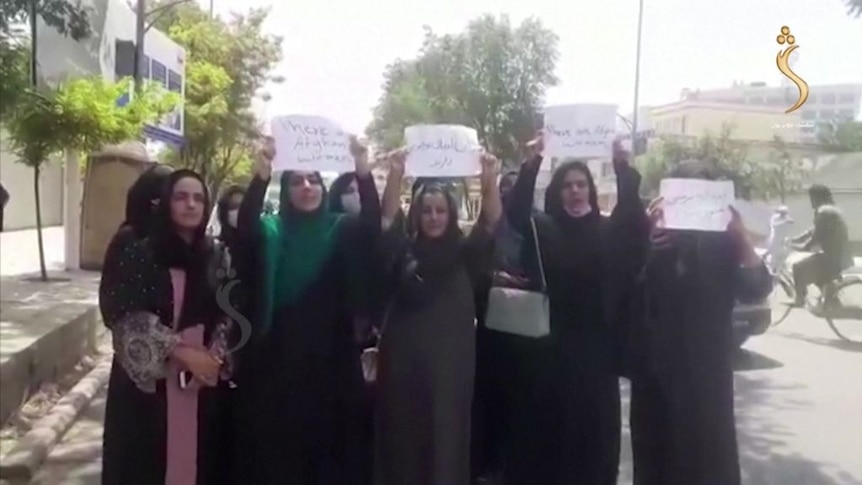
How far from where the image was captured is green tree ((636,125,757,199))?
4223 mm

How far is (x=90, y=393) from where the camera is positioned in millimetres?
7254

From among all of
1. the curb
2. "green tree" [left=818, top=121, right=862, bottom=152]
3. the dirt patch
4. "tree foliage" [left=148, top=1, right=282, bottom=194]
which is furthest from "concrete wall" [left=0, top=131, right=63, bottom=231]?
"green tree" [left=818, top=121, right=862, bottom=152]

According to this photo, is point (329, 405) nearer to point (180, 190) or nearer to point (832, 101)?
point (180, 190)

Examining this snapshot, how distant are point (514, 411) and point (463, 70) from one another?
267 centimetres

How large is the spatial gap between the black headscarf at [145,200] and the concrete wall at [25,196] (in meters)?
20.1

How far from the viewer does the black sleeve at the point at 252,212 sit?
3402 millimetres

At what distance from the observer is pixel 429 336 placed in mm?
3432

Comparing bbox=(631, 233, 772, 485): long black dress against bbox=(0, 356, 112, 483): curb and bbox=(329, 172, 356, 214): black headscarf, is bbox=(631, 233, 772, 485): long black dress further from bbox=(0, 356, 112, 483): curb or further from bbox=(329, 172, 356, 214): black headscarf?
bbox=(0, 356, 112, 483): curb

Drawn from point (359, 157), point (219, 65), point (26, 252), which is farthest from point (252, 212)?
point (26, 252)

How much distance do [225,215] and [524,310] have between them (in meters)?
1.09

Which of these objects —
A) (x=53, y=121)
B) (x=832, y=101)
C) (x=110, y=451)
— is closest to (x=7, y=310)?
(x=53, y=121)

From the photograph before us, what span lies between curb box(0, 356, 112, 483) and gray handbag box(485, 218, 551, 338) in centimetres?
307

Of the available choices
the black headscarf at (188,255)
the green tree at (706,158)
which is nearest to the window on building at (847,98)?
the green tree at (706,158)

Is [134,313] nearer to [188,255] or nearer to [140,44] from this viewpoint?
[188,255]
